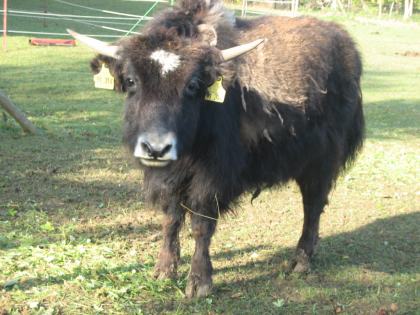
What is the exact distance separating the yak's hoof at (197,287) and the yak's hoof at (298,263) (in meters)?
1.09

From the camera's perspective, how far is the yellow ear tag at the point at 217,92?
11.0ft

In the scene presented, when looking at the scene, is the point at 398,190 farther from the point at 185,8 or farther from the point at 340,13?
the point at 340,13

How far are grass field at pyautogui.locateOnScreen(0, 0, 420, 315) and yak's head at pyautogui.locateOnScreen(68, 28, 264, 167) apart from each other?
1168 mm

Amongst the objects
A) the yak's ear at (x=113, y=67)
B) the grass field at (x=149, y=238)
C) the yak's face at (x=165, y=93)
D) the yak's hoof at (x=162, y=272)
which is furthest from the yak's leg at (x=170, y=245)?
the yak's ear at (x=113, y=67)

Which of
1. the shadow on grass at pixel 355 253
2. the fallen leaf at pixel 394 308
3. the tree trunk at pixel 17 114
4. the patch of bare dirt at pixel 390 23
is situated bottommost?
the shadow on grass at pixel 355 253

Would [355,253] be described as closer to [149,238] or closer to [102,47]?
[149,238]

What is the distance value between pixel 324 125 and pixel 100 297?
278 centimetres

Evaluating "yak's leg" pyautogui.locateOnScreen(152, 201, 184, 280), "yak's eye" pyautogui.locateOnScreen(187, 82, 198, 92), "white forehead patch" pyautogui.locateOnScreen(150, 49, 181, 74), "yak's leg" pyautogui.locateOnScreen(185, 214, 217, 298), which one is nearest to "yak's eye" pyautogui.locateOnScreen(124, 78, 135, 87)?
"white forehead patch" pyautogui.locateOnScreen(150, 49, 181, 74)

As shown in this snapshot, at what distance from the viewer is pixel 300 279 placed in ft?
14.1

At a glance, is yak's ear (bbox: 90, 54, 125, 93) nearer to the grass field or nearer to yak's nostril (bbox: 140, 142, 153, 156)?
yak's nostril (bbox: 140, 142, 153, 156)

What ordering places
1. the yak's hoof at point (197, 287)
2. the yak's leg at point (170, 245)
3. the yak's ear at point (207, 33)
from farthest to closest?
the yak's leg at point (170, 245) → the yak's hoof at point (197, 287) → the yak's ear at point (207, 33)

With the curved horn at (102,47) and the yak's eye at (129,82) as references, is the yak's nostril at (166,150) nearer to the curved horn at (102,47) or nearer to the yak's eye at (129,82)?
the yak's eye at (129,82)

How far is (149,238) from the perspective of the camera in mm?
4770

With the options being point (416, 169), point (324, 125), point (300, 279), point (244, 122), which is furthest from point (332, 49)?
point (416, 169)
